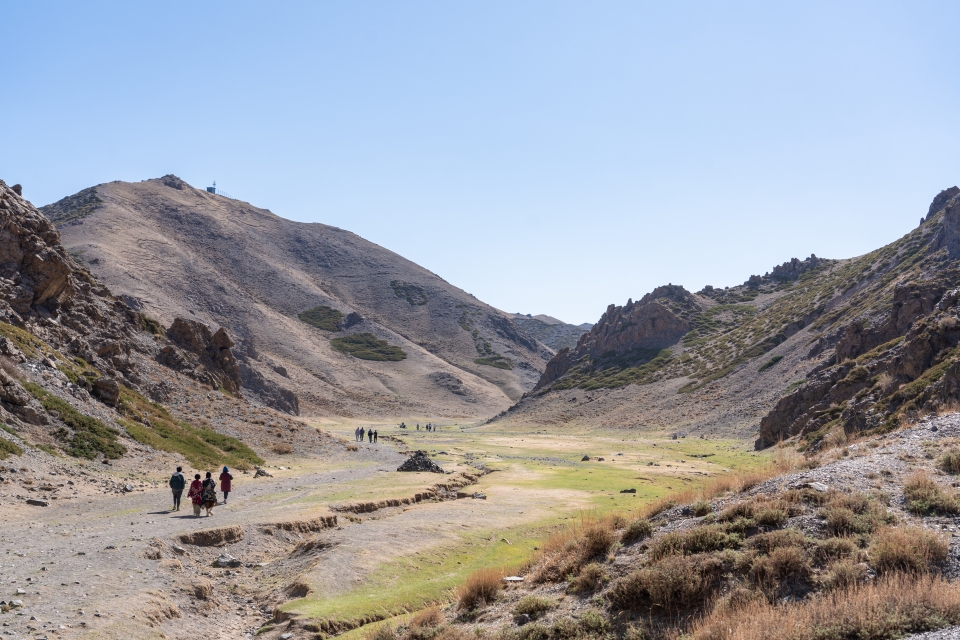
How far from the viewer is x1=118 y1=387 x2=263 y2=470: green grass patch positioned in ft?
111

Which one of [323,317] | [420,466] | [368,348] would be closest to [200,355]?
[420,466]

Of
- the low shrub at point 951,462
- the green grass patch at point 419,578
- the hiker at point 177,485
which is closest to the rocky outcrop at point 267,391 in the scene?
the hiker at point 177,485

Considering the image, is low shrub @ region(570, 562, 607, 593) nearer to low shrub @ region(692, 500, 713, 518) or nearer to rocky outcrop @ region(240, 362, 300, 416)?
low shrub @ region(692, 500, 713, 518)

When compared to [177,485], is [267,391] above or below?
above

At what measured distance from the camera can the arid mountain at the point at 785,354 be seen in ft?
123

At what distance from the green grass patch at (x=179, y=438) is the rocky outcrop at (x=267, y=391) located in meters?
60.0

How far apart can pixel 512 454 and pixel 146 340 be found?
32.3 meters

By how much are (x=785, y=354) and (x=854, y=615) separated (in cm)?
9451

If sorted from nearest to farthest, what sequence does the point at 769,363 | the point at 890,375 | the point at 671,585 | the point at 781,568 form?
1. the point at 781,568
2. the point at 671,585
3. the point at 890,375
4. the point at 769,363

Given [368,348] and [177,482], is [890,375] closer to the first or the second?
[177,482]

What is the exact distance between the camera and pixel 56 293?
132 ft

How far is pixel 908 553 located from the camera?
9.09m

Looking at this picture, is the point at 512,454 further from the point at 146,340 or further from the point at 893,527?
the point at 893,527

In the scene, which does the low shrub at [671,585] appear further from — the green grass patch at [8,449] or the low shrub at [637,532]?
the green grass patch at [8,449]
